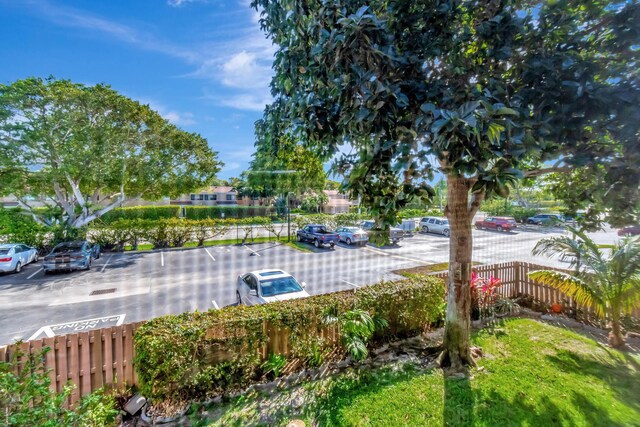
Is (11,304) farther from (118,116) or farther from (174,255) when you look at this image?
(118,116)

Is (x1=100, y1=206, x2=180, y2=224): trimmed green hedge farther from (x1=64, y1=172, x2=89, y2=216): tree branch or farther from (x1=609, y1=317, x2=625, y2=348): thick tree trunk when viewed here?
(x1=609, y1=317, x2=625, y2=348): thick tree trunk

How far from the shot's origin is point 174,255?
59.7ft

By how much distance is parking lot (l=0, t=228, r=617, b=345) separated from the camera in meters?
8.94

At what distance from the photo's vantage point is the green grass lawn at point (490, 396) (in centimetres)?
406

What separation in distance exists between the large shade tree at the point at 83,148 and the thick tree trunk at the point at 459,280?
1982 centimetres

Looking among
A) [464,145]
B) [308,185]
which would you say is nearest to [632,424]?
[464,145]

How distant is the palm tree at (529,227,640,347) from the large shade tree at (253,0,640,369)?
2.87 meters

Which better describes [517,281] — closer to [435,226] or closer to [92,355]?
[92,355]

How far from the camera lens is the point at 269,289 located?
8.11 m

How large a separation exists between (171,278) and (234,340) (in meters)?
9.85

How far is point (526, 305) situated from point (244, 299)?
8.23 metres

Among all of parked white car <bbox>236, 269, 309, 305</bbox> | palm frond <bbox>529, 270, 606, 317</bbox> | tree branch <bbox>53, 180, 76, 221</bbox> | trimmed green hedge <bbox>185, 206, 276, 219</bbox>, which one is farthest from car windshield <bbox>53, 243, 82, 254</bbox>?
trimmed green hedge <bbox>185, 206, 276, 219</bbox>

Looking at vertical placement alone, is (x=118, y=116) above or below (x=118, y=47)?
above

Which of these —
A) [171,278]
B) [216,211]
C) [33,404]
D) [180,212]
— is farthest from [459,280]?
[180,212]
